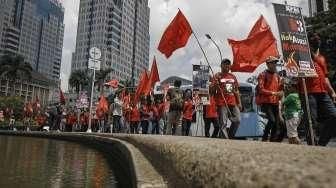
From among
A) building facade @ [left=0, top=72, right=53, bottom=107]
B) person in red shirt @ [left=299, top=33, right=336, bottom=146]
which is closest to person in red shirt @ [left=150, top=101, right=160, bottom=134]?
person in red shirt @ [left=299, top=33, right=336, bottom=146]

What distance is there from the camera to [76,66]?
6373 inches

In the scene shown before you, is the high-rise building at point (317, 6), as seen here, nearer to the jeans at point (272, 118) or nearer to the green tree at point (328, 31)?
the green tree at point (328, 31)

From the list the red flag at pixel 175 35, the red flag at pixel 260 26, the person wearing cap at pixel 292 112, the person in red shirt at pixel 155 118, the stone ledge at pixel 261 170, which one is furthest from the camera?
the person in red shirt at pixel 155 118

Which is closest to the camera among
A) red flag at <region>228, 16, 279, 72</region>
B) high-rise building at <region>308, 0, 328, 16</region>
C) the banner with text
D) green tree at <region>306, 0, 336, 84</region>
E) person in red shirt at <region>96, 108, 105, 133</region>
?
the banner with text

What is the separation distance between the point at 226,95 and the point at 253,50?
161 inches

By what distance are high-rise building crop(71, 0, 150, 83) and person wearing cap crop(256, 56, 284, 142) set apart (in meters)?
146

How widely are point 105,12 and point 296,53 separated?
161 m

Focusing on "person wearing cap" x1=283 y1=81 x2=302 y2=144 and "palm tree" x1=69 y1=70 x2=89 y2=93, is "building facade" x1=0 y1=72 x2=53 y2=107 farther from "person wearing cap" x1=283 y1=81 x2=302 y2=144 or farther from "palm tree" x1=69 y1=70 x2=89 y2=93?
"person wearing cap" x1=283 y1=81 x2=302 y2=144

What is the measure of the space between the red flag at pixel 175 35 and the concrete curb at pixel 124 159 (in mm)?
2807

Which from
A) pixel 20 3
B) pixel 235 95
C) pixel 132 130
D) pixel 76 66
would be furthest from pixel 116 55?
pixel 235 95

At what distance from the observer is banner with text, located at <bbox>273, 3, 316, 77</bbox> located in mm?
7809

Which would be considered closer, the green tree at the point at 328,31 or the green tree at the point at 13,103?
the green tree at the point at 328,31

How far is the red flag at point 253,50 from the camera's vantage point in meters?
13.0

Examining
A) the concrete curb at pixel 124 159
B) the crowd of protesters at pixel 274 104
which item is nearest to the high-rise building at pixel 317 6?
the concrete curb at pixel 124 159
